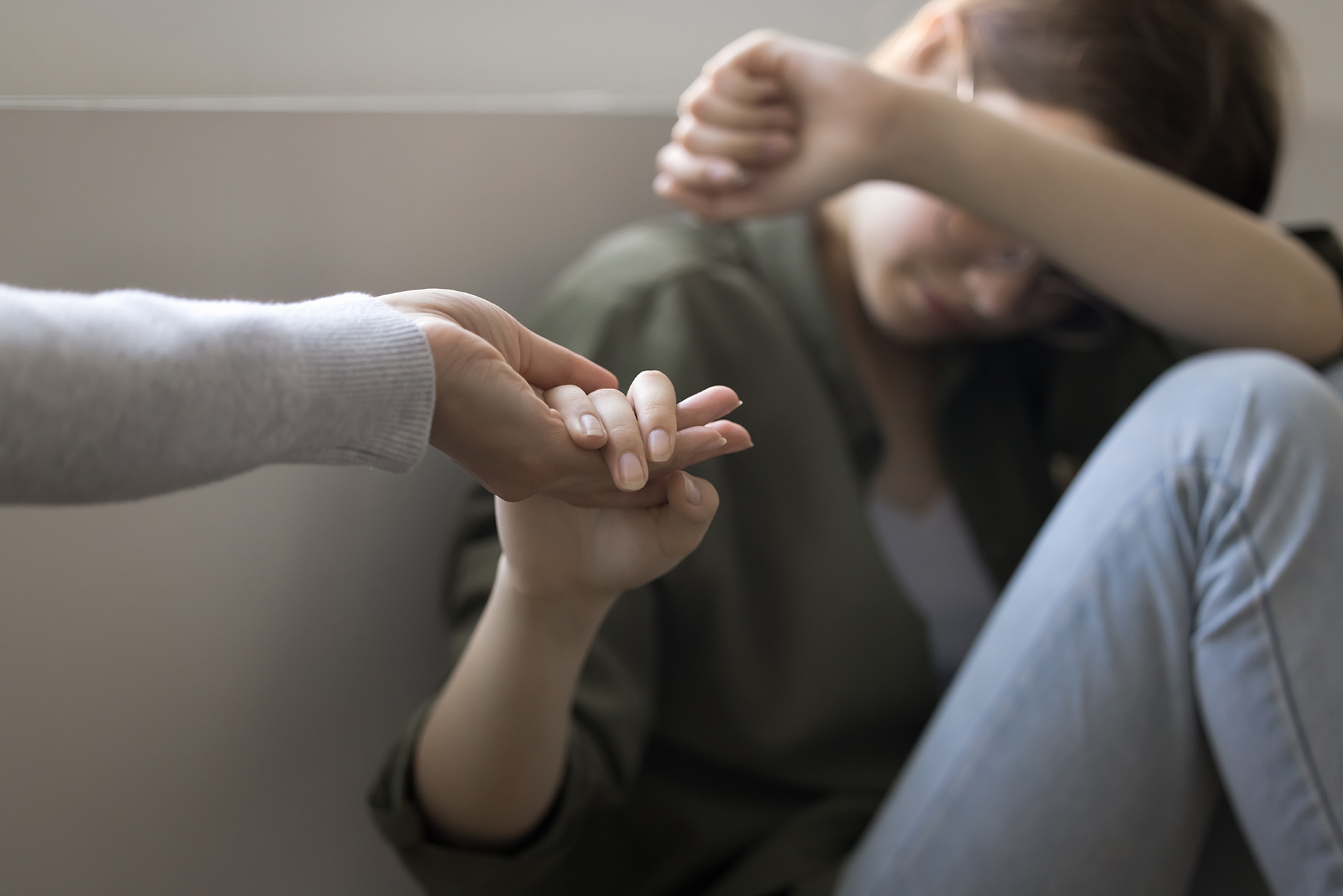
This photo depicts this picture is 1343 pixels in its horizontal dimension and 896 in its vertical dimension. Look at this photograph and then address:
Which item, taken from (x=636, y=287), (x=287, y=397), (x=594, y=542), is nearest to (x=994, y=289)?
(x=636, y=287)

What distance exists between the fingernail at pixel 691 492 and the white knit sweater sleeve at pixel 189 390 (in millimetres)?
89

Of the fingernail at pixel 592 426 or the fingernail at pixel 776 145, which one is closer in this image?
the fingernail at pixel 592 426

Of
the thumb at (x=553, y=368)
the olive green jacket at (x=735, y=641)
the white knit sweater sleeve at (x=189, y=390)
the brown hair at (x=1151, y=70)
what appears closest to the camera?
the white knit sweater sleeve at (x=189, y=390)

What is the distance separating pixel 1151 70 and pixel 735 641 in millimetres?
485

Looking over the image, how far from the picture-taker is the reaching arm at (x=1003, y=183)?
1.83 ft

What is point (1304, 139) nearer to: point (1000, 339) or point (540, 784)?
point (1000, 339)

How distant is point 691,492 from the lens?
30cm

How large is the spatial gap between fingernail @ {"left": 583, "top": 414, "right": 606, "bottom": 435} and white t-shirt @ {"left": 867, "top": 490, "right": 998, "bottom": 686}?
45cm

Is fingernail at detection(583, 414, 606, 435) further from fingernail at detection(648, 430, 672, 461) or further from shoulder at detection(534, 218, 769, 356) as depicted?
shoulder at detection(534, 218, 769, 356)

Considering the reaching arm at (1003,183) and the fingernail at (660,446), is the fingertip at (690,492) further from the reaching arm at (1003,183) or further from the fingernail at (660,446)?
the reaching arm at (1003,183)

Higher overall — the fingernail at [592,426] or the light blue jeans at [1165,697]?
the fingernail at [592,426]

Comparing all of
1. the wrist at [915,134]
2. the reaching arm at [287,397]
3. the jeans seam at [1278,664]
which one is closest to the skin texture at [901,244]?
the wrist at [915,134]

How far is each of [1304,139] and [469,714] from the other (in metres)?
1.35

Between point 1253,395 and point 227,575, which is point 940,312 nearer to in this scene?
point 1253,395
